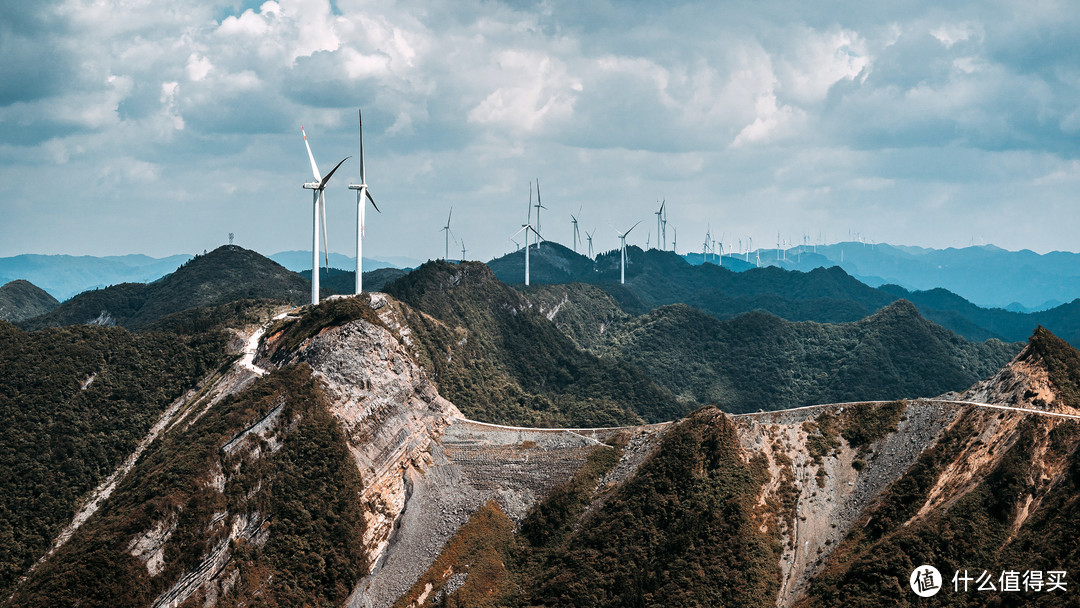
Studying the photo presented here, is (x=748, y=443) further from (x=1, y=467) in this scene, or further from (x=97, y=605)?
(x=1, y=467)

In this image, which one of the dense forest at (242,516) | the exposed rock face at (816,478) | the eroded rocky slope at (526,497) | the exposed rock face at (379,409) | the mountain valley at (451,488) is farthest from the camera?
the exposed rock face at (379,409)

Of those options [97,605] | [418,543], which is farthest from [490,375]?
[97,605]

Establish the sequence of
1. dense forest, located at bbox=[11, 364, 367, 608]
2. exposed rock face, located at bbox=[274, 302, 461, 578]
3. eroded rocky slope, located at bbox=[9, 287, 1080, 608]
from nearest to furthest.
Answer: dense forest, located at bbox=[11, 364, 367, 608] < eroded rocky slope, located at bbox=[9, 287, 1080, 608] < exposed rock face, located at bbox=[274, 302, 461, 578]

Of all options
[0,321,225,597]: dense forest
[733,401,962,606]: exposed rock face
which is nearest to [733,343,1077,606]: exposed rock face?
[733,401,962,606]: exposed rock face

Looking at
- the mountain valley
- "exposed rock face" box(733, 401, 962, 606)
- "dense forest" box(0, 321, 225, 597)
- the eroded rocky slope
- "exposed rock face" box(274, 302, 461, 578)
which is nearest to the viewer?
the mountain valley

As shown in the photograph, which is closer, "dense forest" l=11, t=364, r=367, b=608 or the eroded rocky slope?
"dense forest" l=11, t=364, r=367, b=608

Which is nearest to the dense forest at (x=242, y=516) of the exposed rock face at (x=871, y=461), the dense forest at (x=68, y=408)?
the dense forest at (x=68, y=408)

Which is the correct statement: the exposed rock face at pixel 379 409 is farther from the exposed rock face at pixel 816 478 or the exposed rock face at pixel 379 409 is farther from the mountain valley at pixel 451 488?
the exposed rock face at pixel 816 478

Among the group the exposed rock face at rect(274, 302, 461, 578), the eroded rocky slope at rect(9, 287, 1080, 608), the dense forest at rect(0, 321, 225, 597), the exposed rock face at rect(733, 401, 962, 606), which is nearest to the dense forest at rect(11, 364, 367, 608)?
the eroded rocky slope at rect(9, 287, 1080, 608)

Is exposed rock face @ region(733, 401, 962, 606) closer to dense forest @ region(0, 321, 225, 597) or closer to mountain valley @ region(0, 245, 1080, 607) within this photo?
mountain valley @ region(0, 245, 1080, 607)

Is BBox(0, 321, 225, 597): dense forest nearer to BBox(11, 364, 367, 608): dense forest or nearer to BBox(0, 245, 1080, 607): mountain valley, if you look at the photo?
BBox(0, 245, 1080, 607): mountain valley

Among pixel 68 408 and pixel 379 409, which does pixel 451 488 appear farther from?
pixel 68 408

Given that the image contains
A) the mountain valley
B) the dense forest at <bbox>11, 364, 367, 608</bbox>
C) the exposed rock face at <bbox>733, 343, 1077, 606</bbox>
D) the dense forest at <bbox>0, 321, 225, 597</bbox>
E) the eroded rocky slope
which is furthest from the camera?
the dense forest at <bbox>0, 321, 225, 597</bbox>
